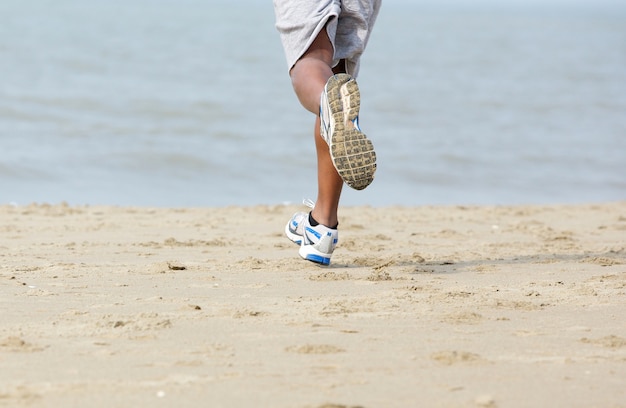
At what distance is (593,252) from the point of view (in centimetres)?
449

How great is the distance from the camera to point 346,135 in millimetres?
3027

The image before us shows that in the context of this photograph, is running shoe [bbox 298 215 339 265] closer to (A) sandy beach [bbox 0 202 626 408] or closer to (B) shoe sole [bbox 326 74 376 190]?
(A) sandy beach [bbox 0 202 626 408]

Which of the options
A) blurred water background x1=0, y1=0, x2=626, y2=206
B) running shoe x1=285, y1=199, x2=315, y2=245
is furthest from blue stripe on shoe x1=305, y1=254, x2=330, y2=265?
blurred water background x1=0, y1=0, x2=626, y2=206

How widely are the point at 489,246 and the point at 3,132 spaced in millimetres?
6889

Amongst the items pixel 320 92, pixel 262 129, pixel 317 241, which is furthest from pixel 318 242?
pixel 262 129

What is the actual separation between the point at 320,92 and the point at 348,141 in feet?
0.91

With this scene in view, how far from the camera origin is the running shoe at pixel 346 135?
3.02m

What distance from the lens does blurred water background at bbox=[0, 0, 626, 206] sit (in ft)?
26.9

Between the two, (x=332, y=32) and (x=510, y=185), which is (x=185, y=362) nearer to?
(x=332, y=32)

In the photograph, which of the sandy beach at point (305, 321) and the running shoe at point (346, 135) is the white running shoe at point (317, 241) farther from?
the running shoe at point (346, 135)

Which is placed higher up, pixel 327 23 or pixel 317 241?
pixel 327 23

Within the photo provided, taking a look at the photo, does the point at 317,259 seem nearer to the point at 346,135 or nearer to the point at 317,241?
the point at 317,241

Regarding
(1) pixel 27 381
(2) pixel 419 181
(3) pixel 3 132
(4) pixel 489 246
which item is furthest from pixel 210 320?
(3) pixel 3 132

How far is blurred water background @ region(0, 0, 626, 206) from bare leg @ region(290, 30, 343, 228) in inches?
149
